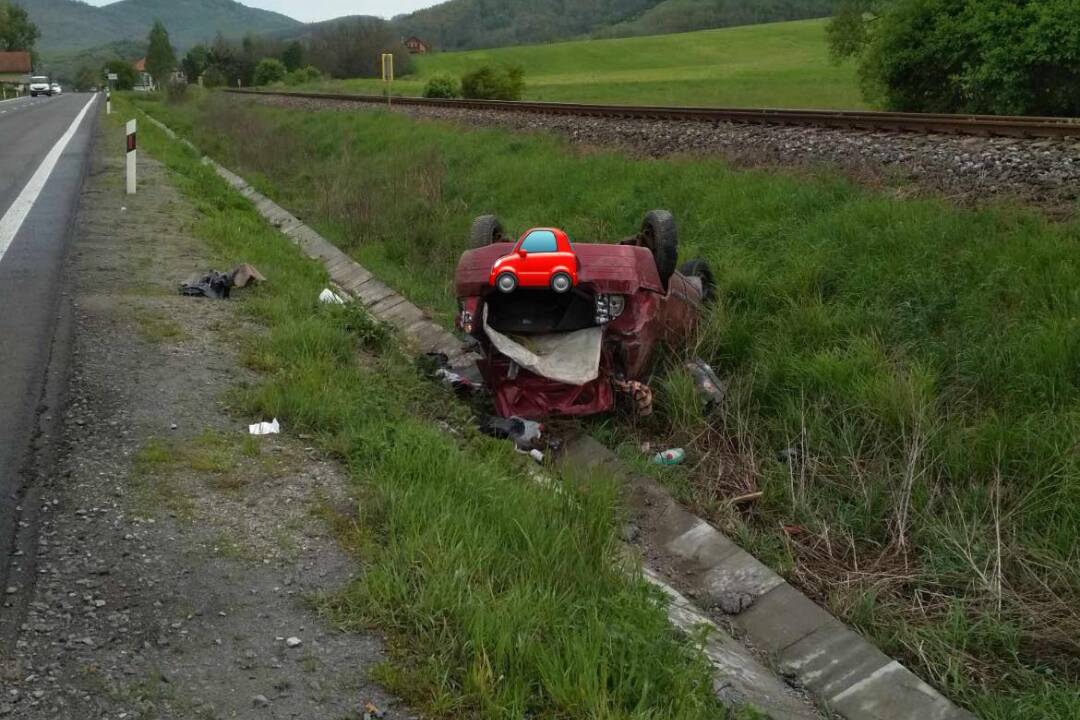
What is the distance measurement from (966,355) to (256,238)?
26.4 feet

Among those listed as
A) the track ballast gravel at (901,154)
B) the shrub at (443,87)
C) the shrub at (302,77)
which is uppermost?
the shrub at (302,77)

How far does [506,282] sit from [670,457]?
1.66 meters

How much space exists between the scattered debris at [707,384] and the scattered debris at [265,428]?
10.3 feet

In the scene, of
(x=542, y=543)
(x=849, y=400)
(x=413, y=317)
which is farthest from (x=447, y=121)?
(x=542, y=543)

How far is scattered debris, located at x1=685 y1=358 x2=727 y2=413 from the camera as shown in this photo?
718 cm

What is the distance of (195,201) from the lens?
14.1m

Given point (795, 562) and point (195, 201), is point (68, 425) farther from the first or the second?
point (195, 201)

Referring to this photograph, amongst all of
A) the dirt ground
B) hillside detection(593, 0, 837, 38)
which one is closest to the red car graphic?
the dirt ground

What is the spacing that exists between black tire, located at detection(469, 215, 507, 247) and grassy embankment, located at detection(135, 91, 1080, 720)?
1937 millimetres

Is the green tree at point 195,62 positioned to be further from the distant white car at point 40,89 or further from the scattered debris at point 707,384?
the scattered debris at point 707,384

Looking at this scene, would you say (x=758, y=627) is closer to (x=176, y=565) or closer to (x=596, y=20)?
(x=176, y=565)

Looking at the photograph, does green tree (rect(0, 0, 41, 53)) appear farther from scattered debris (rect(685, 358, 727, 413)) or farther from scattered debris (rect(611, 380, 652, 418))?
scattered debris (rect(611, 380, 652, 418))

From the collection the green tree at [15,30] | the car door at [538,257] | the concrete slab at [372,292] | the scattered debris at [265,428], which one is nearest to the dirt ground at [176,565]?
the scattered debris at [265,428]

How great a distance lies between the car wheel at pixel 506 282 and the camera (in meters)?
6.24
